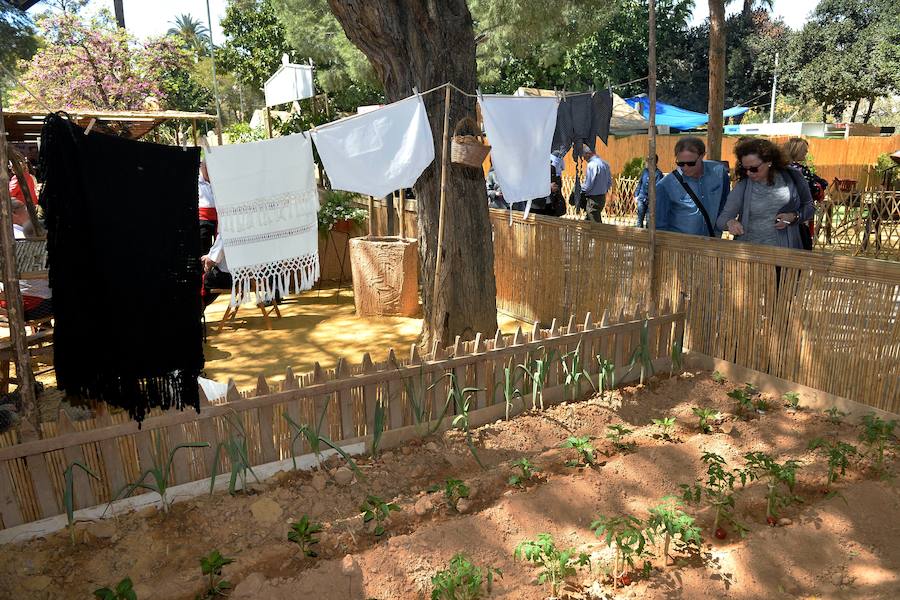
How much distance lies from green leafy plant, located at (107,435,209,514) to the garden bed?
10cm

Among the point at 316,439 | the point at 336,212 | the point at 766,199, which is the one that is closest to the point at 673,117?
the point at 336,212

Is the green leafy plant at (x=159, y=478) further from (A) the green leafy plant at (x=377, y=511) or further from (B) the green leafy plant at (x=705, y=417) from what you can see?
(B) the green leafy plant at (x=705, y=417)

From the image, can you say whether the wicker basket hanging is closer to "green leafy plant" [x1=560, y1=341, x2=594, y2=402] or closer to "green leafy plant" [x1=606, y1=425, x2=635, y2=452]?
"green leafy plant" [x1=560, y1=341, x2=594, y2=402]

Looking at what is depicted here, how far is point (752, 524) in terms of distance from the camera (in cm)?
294

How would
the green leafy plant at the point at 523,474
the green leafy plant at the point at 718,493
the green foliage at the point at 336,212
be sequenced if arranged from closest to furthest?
the green leafy plant at the point at 718,493 < the green leafy plant at the point at 523,474 < the green foliage at the point at 336,212

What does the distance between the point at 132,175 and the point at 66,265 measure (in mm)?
470

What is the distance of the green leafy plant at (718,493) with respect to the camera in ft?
9.39

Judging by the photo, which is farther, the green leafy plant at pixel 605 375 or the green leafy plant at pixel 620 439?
the green leafy plant at pixel 605 375

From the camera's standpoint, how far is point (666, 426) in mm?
3770

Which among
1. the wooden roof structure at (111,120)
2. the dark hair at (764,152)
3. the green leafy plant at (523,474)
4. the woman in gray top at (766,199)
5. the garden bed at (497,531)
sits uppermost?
the wooden roof structure at (111,120)

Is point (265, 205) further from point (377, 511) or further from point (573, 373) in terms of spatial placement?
point (573, 373)

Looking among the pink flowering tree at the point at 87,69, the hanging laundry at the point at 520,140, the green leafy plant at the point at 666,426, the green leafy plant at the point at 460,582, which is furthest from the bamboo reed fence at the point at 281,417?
the pink flowering tree at the point at 87,69

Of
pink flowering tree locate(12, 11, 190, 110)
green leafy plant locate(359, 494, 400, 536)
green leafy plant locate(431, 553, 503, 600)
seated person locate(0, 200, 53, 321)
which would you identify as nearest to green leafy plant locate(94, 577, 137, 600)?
green leafy plant locate(359, 494, 400, 536)

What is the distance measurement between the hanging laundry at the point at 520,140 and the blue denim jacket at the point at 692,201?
3.42 feet
